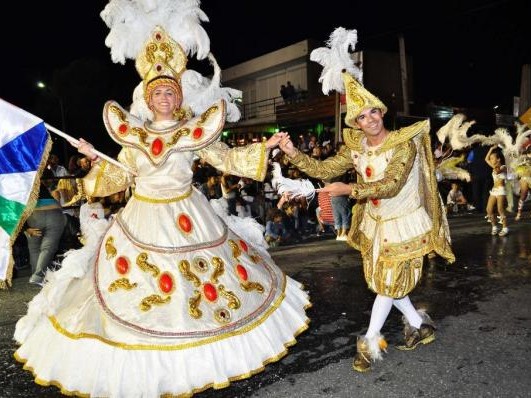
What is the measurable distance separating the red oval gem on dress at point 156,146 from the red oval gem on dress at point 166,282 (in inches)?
37.5

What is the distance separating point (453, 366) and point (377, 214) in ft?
4.30

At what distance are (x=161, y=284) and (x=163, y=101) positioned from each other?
149 cm

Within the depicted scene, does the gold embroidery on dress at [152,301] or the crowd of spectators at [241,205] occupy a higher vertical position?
the crowd of spectators at [241,205]

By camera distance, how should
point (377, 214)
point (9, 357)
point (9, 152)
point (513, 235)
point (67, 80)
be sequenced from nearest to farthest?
point (9, 152), point (377, 214), point (9, 357), point (513, 235), point (67, 80)

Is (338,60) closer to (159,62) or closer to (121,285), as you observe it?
(159,62)

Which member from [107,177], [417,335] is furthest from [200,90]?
[417,335]

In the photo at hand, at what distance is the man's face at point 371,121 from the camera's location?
3693 millimetres

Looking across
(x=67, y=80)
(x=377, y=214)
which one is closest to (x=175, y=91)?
(x=377, y=214)

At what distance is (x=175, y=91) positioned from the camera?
3.89 metres

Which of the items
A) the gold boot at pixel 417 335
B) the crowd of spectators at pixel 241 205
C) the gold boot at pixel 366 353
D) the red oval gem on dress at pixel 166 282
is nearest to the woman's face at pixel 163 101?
the red oval gem on dress at pixel 166 282

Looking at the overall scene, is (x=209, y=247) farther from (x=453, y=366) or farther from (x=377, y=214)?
(x=453, y=366)

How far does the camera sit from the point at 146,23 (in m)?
4.07

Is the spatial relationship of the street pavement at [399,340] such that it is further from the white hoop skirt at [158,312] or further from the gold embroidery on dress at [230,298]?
the gold embroidery on dress at [230,298]

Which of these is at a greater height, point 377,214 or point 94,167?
point 94,167
